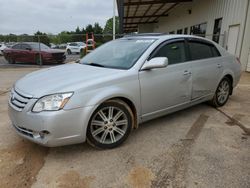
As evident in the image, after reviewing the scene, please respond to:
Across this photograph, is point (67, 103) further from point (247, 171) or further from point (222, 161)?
point (247, 171)

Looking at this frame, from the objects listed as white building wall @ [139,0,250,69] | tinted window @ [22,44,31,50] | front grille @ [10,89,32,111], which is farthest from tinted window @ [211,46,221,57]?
tinted window @ [22,44,31,50]

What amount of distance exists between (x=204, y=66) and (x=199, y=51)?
31 centimetres

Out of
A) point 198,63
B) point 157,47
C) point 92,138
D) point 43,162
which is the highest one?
point 157,47

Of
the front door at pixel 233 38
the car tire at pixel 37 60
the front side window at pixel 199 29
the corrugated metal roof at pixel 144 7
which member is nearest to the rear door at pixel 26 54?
the car tire at pixel 37 60

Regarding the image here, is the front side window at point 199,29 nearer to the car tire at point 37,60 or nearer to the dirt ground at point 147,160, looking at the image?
the car tire at point 37,60

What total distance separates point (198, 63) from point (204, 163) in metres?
1.96

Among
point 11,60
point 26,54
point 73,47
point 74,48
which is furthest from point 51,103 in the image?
point 73,47

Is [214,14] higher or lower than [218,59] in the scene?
higher

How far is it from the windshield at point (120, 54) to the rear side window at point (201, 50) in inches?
36.5

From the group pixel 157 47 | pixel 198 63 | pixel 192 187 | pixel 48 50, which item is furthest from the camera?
pixel 48 50

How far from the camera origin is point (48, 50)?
13.6m

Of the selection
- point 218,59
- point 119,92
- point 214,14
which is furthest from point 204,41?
point 214,14

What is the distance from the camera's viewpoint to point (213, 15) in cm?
1263

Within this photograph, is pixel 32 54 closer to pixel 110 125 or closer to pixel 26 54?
pixel 26 54
